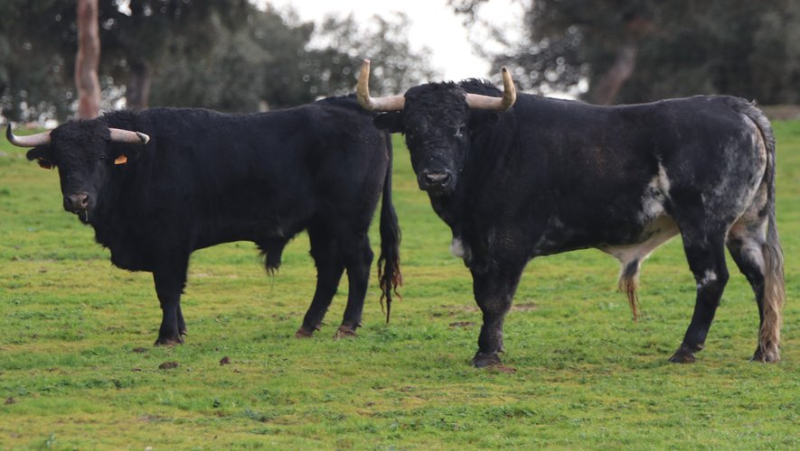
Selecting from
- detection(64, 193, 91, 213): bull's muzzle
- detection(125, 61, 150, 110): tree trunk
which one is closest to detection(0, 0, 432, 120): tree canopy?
detection(125, 61, 150, 110): tree trunk

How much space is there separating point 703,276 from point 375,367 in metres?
2.78

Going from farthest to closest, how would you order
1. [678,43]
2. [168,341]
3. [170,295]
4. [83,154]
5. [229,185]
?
[678,43], [229,185], [170,295], [168,341], [83,154]

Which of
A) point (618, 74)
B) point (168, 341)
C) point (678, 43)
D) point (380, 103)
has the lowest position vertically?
point (168, 341)

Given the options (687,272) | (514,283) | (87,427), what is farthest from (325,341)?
(687,272)

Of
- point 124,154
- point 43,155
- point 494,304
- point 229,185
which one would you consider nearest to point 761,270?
point 494,304

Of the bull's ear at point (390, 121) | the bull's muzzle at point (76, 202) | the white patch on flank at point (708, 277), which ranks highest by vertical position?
the bull's ear at point (390, 121)

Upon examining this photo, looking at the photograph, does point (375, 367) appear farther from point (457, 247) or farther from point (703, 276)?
point (703, 276)

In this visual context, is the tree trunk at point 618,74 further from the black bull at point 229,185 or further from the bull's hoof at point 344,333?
the bull's hoof at point 344,333

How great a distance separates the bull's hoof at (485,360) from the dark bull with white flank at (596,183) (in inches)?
0.5

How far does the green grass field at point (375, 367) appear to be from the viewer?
27.8 ft

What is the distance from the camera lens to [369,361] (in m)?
11.0

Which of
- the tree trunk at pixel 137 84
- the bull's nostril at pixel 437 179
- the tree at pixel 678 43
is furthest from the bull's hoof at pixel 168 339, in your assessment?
the tree at pixel 678 43

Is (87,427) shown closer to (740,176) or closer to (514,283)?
(514,283)

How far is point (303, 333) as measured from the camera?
1248 cm
